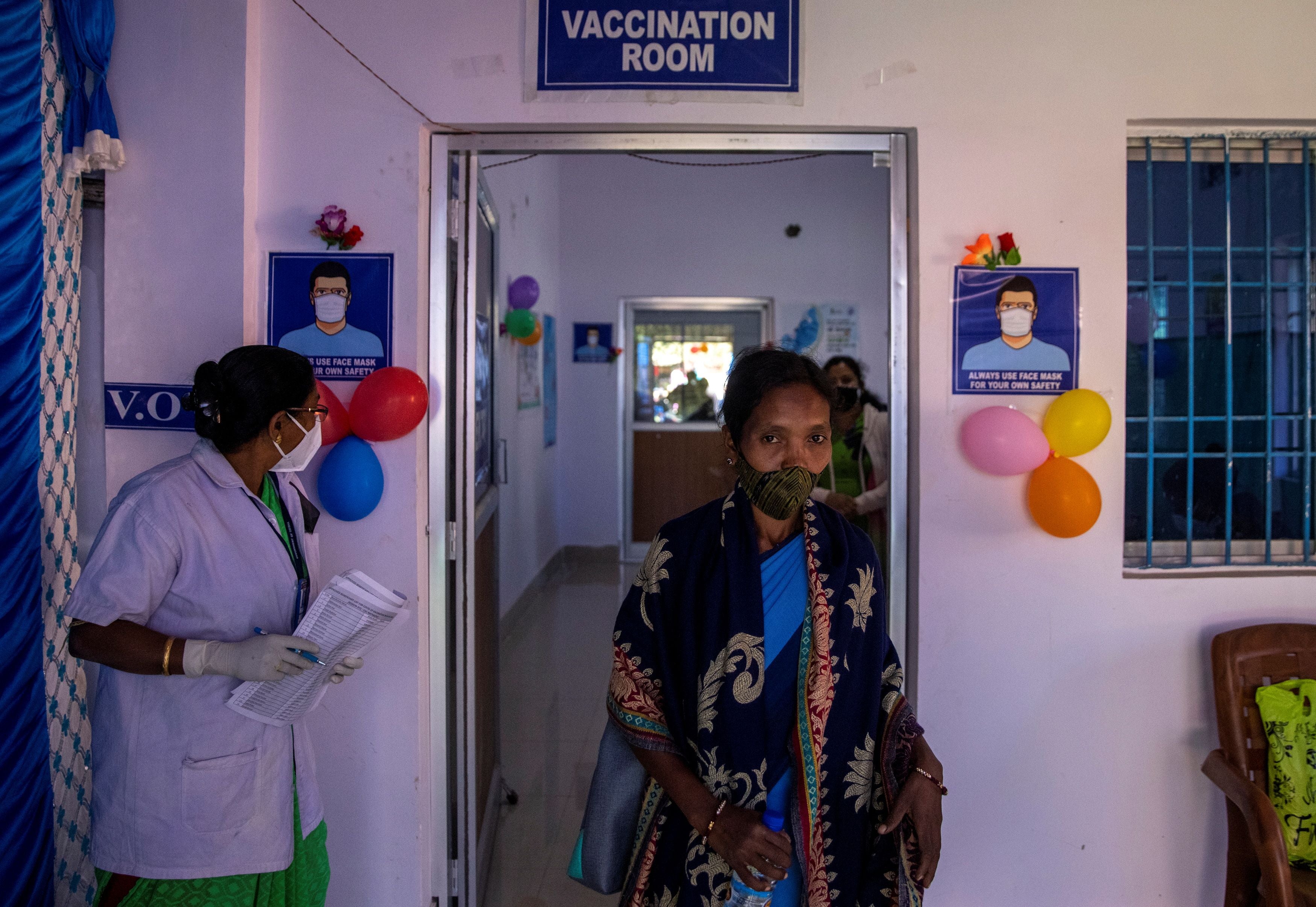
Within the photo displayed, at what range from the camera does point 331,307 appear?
2.24m

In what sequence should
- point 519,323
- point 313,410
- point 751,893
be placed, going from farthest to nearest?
point 519,323, point 313,410, point 751,893

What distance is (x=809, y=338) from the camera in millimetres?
7113

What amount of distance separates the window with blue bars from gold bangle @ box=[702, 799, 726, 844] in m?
1.64

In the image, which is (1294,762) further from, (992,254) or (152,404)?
(152,404)

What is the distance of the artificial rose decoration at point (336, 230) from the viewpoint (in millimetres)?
2199

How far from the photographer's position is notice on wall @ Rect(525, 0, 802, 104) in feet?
7.30

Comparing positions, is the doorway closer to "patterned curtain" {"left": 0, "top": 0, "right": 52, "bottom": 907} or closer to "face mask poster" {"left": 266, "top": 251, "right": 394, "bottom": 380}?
"face mask poster" {"left": 266, "top": 251, "right": 394, "bottom": 380}

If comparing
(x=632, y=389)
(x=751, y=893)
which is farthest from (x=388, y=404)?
(x=632, y=389)

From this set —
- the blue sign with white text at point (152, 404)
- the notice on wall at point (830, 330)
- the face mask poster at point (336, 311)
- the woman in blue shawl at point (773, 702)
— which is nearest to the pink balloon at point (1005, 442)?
A: the woman in blue shawl at point (773, 702)

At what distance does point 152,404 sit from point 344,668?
986 mm

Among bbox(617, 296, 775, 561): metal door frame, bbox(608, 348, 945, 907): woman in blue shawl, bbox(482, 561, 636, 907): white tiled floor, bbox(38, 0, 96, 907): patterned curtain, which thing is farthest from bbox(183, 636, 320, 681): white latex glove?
bbox(617, 296, 775, 561): metal door frame

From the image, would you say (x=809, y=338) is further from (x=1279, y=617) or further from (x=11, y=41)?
Result: (x=11, y=41)

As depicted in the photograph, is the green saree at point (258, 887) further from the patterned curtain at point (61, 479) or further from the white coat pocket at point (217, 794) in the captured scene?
the patterned curtain at point (61, 479)

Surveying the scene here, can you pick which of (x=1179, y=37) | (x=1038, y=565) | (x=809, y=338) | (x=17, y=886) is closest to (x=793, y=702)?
(x=1038, y=565)
